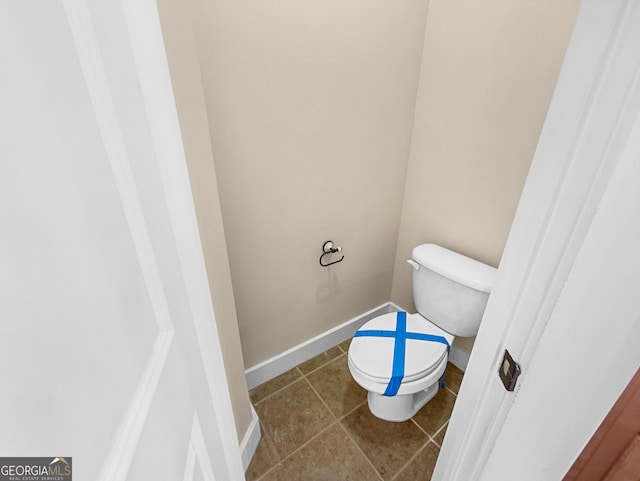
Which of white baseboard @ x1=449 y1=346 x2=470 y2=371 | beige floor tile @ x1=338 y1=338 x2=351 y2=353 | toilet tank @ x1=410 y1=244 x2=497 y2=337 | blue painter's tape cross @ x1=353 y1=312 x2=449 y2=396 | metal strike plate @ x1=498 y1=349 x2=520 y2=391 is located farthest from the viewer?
beige floor tile @ x1=338 y1=338 x2=351 y2=353

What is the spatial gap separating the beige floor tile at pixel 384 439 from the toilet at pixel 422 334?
1.8 inches

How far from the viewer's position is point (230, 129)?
1141 millimetres

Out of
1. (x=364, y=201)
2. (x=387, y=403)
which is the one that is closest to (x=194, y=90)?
(x=364, y=201)

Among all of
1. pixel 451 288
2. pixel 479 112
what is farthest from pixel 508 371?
pixel 479 112

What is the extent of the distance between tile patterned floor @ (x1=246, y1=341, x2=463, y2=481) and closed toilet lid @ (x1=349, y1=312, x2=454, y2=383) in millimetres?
393

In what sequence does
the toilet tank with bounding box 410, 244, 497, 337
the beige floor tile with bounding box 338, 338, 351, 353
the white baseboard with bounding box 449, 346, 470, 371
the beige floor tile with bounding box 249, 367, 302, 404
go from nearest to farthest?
the toilet tank with bounding box 410, 244, 497, 337, the beige floor tile with bounding box 249, 367, 302, 404, the white baseboard with bounding box 449, 346, 470, 371, the beige floor tile with bounding box 338, 338, 351, 353

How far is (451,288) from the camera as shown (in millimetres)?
1449

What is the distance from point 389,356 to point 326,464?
54 centimetres

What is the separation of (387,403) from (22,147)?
160 centimetres

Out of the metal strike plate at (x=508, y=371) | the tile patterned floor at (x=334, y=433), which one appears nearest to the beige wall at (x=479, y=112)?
the tile patterned floor at (x=334, y=433)

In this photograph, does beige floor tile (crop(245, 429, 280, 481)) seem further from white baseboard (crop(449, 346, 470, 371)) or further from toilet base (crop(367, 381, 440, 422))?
white baseboard (crop(449, 346, 470, 371))

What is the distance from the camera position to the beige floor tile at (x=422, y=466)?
4.36 ft

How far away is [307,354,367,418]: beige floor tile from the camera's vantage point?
161 cm

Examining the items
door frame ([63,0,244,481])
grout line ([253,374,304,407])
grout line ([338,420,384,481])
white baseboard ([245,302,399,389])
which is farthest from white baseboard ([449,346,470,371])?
door frame ([63,0,244,481])
